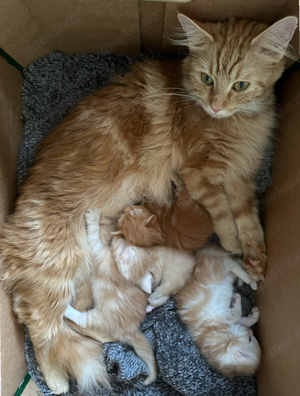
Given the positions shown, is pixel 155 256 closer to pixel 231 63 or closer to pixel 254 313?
pixel 254 313

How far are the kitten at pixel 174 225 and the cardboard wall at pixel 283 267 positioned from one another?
360mm

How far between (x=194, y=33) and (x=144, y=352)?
157cm

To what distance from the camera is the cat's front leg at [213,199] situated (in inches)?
65.3

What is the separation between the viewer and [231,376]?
5.58 ft

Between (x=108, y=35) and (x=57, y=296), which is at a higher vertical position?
(x=108, y=35)

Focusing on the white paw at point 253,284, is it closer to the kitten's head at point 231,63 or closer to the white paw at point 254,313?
the white paw at point 254,313

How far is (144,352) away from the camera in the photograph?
1.77 m

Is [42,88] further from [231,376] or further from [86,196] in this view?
[231,376]

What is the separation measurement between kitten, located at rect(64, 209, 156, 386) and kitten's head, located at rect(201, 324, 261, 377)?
33 cm

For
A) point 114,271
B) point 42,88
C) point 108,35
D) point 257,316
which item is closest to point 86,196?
point 114,271

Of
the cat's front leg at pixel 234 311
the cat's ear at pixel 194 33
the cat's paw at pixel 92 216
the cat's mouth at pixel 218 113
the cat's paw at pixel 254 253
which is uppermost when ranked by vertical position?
the cat's ear at pixel 194 33

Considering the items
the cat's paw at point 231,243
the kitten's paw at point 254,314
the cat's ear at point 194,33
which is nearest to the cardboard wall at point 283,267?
the kitten's paw at point 254,314

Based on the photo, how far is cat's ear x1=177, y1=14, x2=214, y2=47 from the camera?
4.40 feet

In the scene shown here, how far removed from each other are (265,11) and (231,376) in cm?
175
